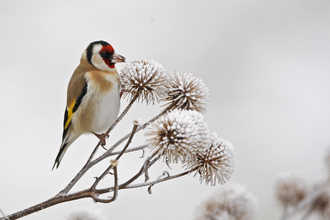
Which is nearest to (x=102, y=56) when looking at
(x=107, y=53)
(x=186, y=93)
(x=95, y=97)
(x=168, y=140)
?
(x=107, y=53)

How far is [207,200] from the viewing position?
1075 mm

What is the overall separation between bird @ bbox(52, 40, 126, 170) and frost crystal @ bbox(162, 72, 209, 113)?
1.08 ft

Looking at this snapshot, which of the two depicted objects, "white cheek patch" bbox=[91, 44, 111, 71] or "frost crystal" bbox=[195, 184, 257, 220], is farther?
"white cheek patch" bbox=[91, 44, 111, 71]

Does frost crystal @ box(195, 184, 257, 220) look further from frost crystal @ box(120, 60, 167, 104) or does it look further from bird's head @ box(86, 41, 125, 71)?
bird's head @ box(86, 41, 125, 71)

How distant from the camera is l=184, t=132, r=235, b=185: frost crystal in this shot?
3.49 ft

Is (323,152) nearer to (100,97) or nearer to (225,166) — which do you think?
(225,166)

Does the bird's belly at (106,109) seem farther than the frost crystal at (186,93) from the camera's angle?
Yes

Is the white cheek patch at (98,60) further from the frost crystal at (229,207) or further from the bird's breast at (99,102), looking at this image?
the frost crystal at (229,207)

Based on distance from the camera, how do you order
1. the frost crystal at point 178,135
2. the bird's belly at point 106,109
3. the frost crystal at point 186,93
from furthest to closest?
the bird's belly at point 106,109 < the frost crystal at point 186,93 < the frost crystal at point 178,135

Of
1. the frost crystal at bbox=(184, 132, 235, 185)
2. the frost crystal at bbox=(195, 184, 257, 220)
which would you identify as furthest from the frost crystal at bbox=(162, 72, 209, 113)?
the frost crystal at bbox=(195, 184, 257, 220)

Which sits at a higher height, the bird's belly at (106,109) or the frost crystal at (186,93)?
the frost crystal at (186,93)

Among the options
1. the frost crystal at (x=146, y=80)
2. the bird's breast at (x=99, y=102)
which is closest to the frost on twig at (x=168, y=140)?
the frost crystal at (x=146, y=80)

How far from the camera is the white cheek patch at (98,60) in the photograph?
1548 millimetres

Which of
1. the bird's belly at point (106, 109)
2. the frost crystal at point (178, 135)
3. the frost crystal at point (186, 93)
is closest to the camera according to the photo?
the frost crystal at point (178, 135)
